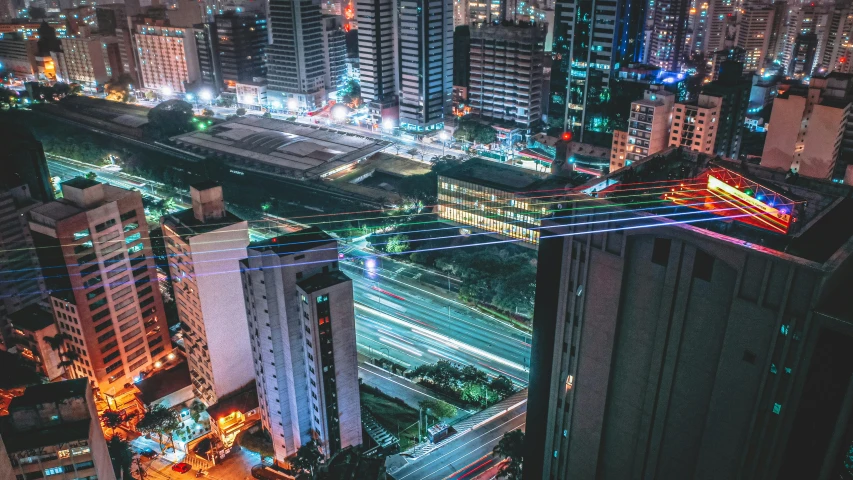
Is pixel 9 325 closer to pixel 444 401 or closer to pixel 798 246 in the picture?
pixel 444 401

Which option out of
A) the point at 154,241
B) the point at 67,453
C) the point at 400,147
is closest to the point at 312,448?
the point at 67,453

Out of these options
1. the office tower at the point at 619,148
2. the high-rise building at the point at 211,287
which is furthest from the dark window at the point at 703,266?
the office tower at the point at 619,148

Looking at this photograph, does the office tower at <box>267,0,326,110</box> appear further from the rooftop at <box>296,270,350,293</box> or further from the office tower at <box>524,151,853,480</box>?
the office tower at <box>524,151,853,480</box>

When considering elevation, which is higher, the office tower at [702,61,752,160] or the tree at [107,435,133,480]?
the office tower at [702,61,752,160]

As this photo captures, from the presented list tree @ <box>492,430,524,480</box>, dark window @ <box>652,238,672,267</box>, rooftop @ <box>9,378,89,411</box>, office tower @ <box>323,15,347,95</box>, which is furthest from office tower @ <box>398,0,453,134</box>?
dark window @ <box>652,238,672,267</box>

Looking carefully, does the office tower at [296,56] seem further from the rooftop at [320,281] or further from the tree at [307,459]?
the tree at [307,459]
